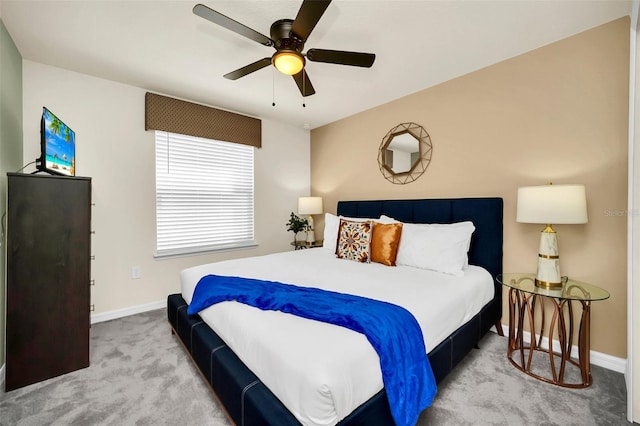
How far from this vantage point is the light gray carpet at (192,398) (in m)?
1.55

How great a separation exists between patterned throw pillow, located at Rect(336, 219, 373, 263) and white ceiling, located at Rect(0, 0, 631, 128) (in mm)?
1547

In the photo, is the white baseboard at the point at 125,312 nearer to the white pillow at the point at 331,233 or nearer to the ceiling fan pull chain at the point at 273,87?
the white pillow at the point at 331,233

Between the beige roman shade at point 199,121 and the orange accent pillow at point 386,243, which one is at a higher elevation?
the beige roman shade at point 199,121

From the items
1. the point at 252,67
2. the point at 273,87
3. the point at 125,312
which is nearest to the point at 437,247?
the point at 252,67

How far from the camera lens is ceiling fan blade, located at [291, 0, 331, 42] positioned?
1405 millimetres

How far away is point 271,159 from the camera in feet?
13.9

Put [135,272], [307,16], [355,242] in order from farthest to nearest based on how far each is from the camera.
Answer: [135,272] < [355,242] < [307,16]

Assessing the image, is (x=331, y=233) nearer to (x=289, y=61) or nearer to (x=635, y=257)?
(x=289, y=61)

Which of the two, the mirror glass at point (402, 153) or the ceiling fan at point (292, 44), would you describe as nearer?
the ceiling fan at point (292, 44)

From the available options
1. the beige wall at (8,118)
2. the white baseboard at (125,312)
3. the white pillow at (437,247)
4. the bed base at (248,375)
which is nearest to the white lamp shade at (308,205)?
the white pillow at (437,247)

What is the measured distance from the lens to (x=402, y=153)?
3350 mm

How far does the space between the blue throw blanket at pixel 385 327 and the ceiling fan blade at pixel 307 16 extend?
1.57 metres

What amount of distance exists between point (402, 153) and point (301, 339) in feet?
8.95

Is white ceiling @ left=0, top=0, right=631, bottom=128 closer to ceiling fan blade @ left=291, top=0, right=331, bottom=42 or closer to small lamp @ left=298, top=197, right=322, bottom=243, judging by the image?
ceiling fan blade @ left=291, top=0, right=331, bottom=42
